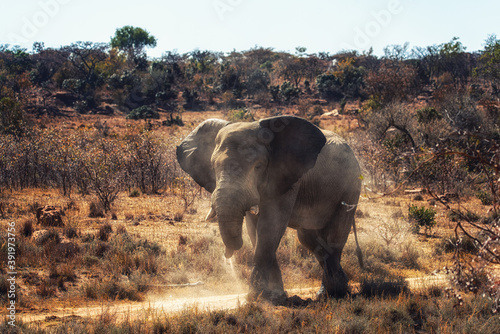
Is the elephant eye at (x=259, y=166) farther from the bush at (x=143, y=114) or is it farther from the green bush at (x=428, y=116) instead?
the bush at (x=143, y=114)

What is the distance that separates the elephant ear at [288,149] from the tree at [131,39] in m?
61.5

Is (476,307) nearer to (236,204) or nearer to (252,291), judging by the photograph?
(252,291)

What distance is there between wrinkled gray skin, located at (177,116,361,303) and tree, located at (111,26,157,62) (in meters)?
60.9

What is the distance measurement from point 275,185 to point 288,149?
540 mm

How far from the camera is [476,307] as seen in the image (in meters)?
5.95

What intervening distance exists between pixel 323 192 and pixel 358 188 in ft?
2.63

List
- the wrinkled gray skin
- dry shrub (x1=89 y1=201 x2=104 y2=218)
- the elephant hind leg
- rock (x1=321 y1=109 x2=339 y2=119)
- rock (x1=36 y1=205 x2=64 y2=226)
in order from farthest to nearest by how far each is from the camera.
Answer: rock (x1=321 y1=109 x2=339 y2=119) < dry shrub (x1=89 y1=201 x2=104 y2=218) < rock (x1=36 y1=205 x2=64 y2=226) < the elephant hind leg < the wrinkled gray skin

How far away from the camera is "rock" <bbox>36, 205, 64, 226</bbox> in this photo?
34.9 feet

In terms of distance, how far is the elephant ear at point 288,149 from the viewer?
623 cm

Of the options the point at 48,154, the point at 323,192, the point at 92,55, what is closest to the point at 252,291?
the point at 323,192

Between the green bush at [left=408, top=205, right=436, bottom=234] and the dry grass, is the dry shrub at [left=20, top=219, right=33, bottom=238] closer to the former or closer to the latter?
the dry grass

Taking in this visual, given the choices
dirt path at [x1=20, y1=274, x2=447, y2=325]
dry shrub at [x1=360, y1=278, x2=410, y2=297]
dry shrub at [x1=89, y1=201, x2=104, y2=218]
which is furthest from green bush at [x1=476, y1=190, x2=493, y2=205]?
dry shrub at [x1=89, y1=201, x2=104, y2=218]

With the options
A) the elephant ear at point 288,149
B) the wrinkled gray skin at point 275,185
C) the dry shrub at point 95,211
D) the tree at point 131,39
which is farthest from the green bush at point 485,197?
the tree at point 131,39

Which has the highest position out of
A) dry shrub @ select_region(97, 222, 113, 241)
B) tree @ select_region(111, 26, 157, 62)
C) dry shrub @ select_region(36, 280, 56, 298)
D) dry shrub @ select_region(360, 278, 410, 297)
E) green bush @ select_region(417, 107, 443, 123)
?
tree @ select_region(111, 26, 157, 62)
